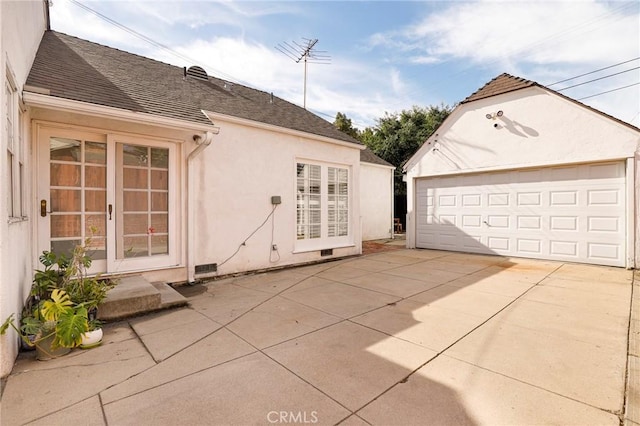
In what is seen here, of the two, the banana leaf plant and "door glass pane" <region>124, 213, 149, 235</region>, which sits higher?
"door glass pane" <region>124, 213, 149, 235</region>

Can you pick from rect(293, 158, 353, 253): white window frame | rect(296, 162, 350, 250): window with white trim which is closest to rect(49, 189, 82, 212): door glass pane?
rect(293, 158, 353, 253): white window frame

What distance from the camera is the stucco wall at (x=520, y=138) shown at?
6.83m

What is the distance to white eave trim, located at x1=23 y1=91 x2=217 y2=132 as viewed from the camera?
3553 millimetres

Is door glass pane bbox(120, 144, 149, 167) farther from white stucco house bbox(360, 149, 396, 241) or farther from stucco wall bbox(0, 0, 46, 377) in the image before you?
white stucco house bbox(360, 149, 396, 241)

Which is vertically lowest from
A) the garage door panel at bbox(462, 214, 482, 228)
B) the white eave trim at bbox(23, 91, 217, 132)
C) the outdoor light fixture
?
the garage door panel at bbox(462, 214, 482, 228)

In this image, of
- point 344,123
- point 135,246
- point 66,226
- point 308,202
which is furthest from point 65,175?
point 344,123

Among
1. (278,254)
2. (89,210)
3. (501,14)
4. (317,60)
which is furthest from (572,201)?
A: (317,60)

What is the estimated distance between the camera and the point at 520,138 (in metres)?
8.00

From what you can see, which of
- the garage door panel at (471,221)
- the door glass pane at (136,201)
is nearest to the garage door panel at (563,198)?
the garage door panel at (471,221)

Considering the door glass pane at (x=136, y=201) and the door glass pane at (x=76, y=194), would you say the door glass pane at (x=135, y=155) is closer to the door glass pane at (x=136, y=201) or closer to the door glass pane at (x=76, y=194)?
the door glass pane at (x=76, y=194)

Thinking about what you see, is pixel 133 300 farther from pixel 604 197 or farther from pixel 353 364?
pixel 604 197

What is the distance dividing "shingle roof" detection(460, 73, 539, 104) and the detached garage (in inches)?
1.1

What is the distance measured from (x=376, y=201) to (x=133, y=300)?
10.8m

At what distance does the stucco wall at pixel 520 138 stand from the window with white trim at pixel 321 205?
10.2 ft
